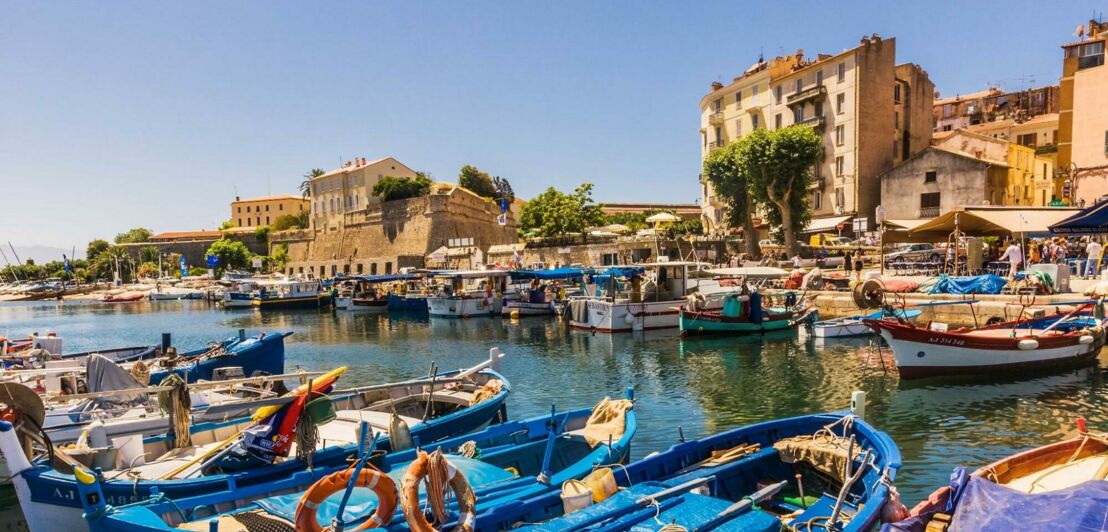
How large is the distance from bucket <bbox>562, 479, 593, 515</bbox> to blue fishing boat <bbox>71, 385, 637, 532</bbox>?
397mm

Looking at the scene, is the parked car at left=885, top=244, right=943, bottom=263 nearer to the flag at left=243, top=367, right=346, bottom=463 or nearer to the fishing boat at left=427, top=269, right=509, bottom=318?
the fishing boat at left=427, top=269, right=509, bottom=318

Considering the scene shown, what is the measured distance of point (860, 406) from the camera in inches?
331

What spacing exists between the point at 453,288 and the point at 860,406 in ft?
111

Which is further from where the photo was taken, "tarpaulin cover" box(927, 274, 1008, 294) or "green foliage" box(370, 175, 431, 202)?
"green foliage" box(370, 175, 431, 202)

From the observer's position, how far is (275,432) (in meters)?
8.41

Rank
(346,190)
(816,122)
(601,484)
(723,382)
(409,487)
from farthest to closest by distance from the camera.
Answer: (346,190)
(816,122)
(723,382)
(601,484)
(409,487)

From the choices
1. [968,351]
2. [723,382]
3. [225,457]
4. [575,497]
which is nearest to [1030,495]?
[575,497]

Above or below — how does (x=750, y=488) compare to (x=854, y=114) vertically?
below

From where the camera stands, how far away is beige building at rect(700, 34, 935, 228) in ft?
146

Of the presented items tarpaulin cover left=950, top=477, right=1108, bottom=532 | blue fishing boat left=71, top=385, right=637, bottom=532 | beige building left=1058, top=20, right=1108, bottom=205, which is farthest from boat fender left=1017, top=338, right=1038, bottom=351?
beige building left=1058, top=20, right=1108, bottom=205

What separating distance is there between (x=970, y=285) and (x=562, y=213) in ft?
115

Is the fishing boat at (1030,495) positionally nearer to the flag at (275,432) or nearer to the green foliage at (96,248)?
the flag at (275,432)

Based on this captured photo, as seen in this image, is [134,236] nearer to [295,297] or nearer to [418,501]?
[295,297]

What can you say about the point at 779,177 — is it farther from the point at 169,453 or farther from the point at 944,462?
the point at 169,453
